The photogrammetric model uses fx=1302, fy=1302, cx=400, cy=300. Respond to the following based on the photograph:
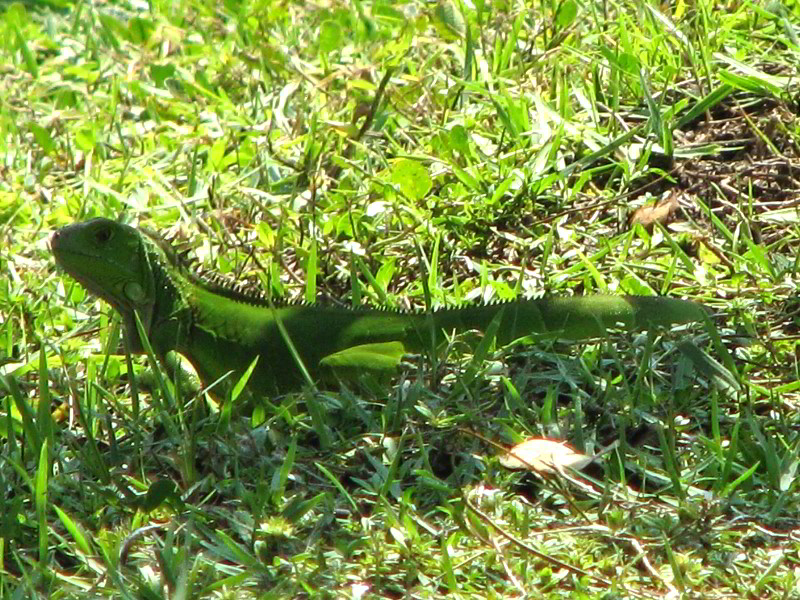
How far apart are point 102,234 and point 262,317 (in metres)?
0.65

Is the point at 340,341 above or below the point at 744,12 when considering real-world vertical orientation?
below

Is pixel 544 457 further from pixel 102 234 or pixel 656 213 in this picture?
pixel 102 234

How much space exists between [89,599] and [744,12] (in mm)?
3866

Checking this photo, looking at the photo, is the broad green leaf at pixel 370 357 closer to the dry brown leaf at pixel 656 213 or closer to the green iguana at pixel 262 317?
the green iguana at pixel 262 317

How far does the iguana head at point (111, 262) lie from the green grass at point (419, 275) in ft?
0.56

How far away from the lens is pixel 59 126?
644cm

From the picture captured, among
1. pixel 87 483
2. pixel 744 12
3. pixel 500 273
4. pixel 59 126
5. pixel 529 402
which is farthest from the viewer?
pixel 59 126

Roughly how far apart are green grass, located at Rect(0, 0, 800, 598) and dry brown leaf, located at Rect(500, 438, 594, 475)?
0.04m

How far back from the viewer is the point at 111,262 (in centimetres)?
462

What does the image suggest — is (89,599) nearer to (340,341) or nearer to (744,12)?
(340,341)

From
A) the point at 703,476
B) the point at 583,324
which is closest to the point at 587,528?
the point at 703,476

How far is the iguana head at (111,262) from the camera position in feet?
15.1

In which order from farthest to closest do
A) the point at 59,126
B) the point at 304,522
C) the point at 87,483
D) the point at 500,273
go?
1. the point at 59,126
2. the point at 500,273
3. the point at 87,483
4. the point at 304,522

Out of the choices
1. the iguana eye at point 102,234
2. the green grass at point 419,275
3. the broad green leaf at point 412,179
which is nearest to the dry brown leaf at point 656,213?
the green grass at point 419,275
